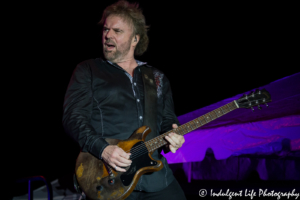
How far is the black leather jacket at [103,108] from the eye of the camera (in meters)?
1.96

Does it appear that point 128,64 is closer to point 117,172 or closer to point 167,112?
point 167,112

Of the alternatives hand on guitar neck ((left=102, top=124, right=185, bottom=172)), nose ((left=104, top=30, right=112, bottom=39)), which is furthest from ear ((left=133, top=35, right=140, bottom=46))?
hand on guitar neck ((left=102, top=124, right=185, bottom=172))

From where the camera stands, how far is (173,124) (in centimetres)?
239

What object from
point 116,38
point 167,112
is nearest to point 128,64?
point 116,38

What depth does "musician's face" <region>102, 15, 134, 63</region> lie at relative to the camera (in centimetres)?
259

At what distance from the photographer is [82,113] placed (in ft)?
6.72

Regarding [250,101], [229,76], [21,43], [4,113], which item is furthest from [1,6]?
[229,76]

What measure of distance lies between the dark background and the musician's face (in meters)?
2.91

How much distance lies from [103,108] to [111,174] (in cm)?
65

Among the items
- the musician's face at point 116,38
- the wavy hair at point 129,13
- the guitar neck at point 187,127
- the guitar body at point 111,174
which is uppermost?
the wavy hair at point 129,13

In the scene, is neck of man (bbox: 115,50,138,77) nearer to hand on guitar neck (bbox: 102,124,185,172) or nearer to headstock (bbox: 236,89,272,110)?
hand on guitar neck (bbox: 102,124,185,172)

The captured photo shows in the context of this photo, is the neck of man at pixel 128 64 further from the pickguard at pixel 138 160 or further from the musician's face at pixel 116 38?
the pickguard at pixel 138 160

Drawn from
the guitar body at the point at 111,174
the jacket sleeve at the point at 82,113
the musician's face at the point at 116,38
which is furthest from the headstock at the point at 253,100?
the jacket sleeve at the point at 82,113

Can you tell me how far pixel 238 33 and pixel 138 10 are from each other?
650 cm
